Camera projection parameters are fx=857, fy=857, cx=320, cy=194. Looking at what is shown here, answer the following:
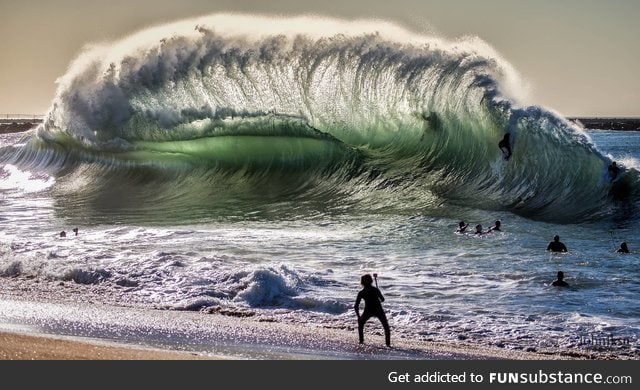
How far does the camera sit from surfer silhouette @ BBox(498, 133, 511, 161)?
16.4m

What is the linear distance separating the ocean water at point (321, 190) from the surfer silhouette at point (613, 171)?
0.11 meters

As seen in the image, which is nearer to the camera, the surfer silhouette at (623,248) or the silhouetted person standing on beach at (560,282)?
the silhouetted person standing on beach at (560,282)

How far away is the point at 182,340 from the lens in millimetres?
6531

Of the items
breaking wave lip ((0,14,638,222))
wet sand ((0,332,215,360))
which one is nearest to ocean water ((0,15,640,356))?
breaking wave lip ((0,14,638,222))

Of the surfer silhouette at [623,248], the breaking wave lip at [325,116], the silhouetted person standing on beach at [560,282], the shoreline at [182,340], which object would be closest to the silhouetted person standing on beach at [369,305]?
the shoreline at [182,340]

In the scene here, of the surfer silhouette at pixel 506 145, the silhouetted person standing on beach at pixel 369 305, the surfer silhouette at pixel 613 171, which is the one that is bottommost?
the silhouetted person standing on beach at pixel 369 305

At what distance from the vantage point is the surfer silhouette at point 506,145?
16359 mm

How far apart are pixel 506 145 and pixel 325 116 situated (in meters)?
4.99

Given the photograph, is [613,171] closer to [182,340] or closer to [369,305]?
[369,305]

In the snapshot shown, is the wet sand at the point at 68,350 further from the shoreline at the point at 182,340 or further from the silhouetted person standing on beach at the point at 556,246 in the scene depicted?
the silhouetted person standing on beach at the point at 556,246
